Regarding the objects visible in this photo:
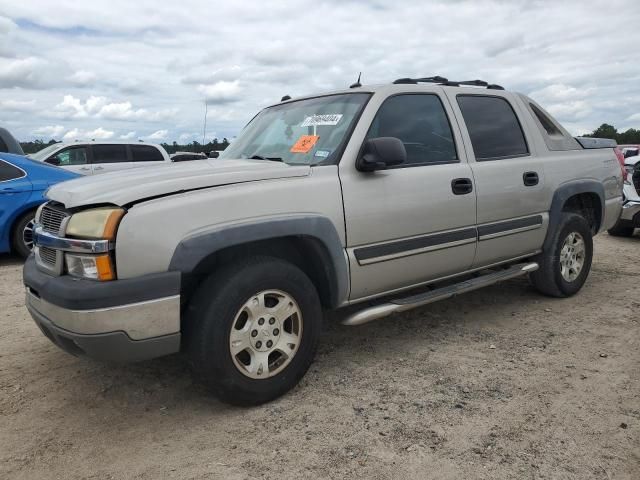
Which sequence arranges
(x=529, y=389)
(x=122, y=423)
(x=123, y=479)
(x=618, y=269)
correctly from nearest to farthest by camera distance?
(x=123, y=479) < (x=122, y=423) < (x=529, y=389) < (x=618, y=269)

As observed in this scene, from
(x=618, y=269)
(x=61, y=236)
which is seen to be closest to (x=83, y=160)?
(x=61, y=236)

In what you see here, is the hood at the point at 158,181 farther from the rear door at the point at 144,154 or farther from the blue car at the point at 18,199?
the rear door at the point at 144,154

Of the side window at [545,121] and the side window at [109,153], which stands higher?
the side window at [545,121]

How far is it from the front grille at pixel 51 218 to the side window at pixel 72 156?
8158 millimetres

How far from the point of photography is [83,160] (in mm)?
A: 10695

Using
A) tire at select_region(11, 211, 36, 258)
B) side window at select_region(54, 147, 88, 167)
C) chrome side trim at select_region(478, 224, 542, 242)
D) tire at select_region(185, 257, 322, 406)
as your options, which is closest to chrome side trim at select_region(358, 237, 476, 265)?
chrome side trim at select_region(478, 224, 542, 242)

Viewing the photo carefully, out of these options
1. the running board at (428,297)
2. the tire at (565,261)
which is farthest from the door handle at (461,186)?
the tire at (565,261)

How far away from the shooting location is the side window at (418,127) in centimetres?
360

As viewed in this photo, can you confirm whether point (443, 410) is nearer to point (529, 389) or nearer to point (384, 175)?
point (529, 389)

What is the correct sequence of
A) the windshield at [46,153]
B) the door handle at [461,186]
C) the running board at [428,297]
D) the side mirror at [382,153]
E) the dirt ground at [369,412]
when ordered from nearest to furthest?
the dirt ground at [369,412] → the side mirror at [382,153] → the running board at [428,297] → the door handle at [461,186] → the windshield at [46,153]

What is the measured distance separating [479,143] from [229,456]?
290cm

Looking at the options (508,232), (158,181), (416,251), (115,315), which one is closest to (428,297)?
(416,251)

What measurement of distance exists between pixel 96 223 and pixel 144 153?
946cm

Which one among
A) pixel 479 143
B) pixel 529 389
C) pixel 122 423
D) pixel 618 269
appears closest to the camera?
pixel 122 423
